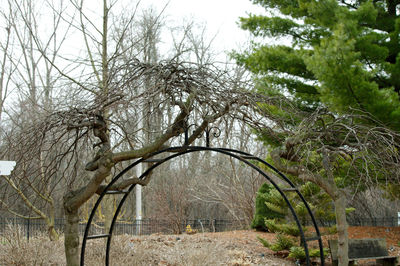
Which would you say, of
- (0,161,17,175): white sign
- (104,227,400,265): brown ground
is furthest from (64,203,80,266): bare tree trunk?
(104,227,400,265): brown ground

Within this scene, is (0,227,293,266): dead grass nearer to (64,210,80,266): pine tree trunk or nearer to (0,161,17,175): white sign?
(64,210,80,266): pine tree trunk

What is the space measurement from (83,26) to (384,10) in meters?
7.19

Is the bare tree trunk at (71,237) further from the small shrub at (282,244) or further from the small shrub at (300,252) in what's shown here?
the small shrub at (282,244)

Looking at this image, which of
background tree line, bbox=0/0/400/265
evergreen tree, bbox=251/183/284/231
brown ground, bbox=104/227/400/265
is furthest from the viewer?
evergreen tree, bbox=251/183/284/231

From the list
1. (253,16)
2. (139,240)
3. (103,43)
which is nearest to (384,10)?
(253,16)

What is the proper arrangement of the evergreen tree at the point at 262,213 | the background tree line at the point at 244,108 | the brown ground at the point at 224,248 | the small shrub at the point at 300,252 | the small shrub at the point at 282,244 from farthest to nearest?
the evergreen tree at the point at 262,213
the small shrub at the point at 282,244
the small shrub at the point at 300,252
the brown ground at the point at 224,248
the background tree line at the point at 244,108

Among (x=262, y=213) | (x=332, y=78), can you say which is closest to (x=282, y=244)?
(x=262, y=213)

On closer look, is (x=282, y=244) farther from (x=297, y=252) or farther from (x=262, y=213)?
(x=262, y=213)

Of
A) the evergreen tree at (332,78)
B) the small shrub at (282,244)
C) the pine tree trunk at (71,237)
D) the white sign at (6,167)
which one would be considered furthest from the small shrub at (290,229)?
the white sign at (6,167)

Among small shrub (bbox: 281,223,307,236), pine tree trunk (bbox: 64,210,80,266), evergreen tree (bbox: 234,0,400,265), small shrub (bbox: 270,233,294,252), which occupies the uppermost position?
evergreen tree (bbox: 234,0,400,265)

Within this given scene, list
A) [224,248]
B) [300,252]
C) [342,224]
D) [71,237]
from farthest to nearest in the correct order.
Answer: [224,248] → [300,252] → [342,224] → [71,237]

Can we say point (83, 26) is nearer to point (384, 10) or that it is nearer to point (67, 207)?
point (67, 207)

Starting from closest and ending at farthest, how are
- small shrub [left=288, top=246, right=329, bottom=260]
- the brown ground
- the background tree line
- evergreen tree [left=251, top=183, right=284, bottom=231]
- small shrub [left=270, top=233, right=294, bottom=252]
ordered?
the background tree line
the brown ground
small shrub [left=288, top=246, right=329, bottom=260]
small shrub [left=270, top=233, right=294, bottom=252]
evergreen tree [left=251, top=183, right=284, bottom=231]

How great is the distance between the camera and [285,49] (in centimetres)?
1047
